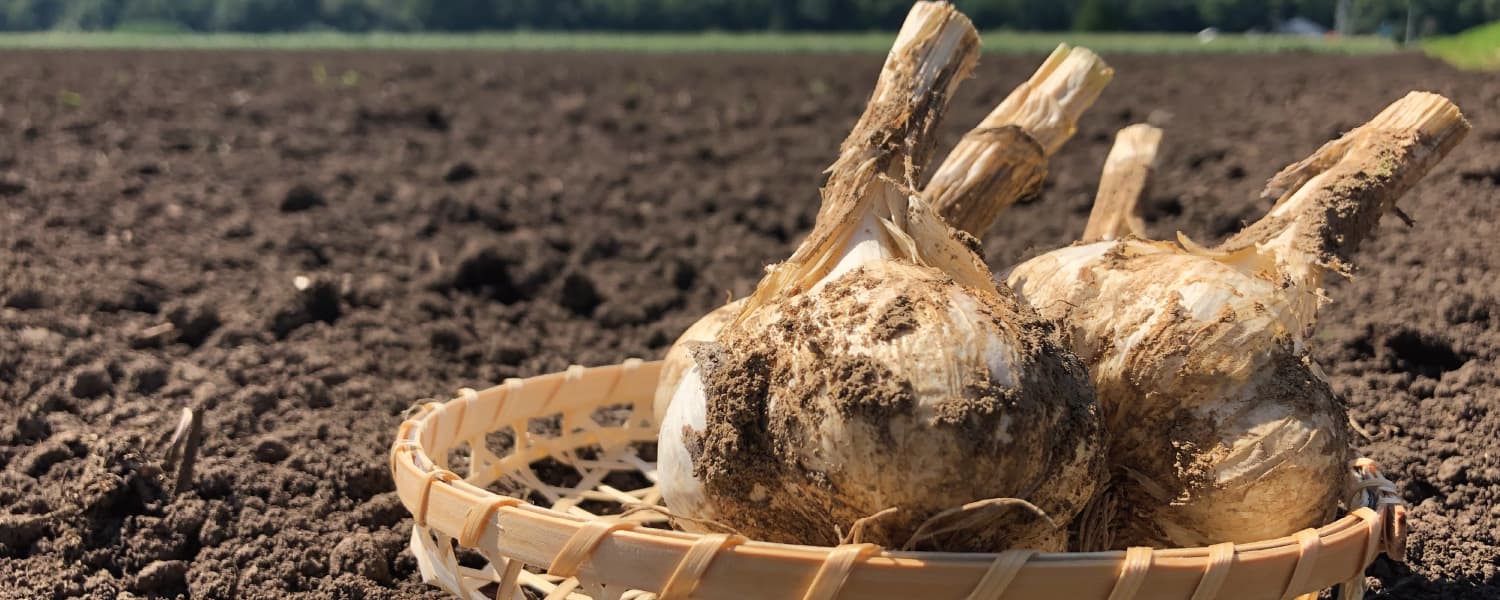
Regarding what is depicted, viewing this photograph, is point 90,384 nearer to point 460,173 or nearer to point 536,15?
point 460,173

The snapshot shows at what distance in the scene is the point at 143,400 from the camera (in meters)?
2.44

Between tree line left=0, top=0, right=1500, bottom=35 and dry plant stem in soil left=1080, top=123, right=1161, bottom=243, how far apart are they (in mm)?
16097

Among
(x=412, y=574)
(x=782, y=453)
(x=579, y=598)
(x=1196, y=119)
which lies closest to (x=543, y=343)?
(x=412, y=574)

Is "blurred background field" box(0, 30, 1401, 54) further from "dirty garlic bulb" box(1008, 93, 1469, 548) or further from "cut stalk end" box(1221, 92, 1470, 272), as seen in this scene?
"dirty garlic bulb" box(1008, 93, 1469, 548)

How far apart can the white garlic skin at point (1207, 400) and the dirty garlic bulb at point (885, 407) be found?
173 mm

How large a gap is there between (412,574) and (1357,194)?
1714 mm

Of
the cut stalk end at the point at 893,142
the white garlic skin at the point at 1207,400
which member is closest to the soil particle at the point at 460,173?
the cut stalk end at the point at 893,142

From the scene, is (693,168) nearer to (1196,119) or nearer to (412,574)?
(1196,119)

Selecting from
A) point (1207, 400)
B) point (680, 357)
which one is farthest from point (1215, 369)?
point (680, 357)

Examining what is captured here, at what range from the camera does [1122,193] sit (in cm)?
222

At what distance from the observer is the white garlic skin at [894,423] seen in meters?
1.30

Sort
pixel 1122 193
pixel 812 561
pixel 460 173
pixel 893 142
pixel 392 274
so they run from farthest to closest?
pixel 460 173 → pixel 392 274 → pixel 1122 193 → pixel 893 142 → pixel 812 561

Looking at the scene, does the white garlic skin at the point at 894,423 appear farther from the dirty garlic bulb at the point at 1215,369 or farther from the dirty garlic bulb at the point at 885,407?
the dirty garlic bulb at the point at 1215,369

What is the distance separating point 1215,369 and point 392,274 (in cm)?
276
